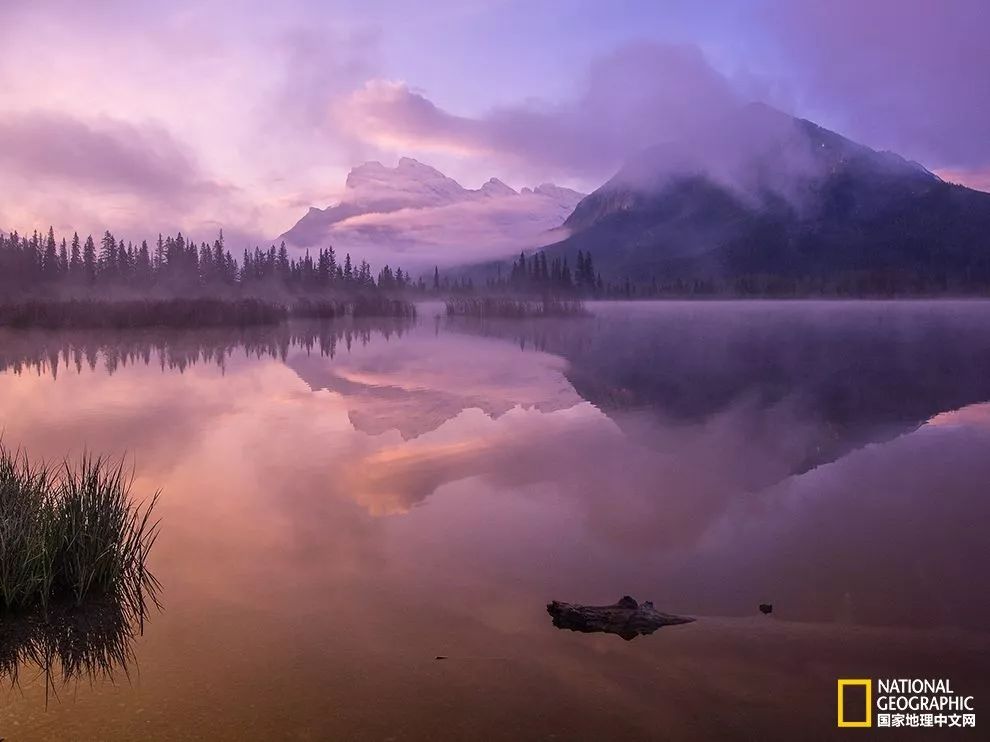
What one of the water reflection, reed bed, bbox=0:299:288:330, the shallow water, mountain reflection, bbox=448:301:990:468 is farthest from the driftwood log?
reed bed, bbox=0:299:288:330

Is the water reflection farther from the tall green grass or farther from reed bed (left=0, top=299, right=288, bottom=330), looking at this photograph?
reed bed (left=0, top=299, right=288, bottom=330)

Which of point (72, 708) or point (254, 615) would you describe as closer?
point (72, 708)

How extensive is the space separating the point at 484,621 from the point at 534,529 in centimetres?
396

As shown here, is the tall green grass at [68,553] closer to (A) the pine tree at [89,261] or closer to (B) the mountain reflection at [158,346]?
(B) the mountain reflection at [158,346]

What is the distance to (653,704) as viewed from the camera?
799 centimetres

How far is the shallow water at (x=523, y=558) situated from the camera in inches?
313

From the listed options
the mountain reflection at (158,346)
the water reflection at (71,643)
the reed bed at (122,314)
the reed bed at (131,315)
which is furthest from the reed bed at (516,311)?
the water reflection at (71,643)

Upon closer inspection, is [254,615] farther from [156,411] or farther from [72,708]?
[156,411]

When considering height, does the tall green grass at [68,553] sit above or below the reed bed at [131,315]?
below

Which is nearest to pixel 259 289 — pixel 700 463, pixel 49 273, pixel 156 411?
pixel 49 273

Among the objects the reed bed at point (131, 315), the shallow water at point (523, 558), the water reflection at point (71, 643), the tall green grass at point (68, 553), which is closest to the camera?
the shallow water at point (523, 558)

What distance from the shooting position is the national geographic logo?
7.82m

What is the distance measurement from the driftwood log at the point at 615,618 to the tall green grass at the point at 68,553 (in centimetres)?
552

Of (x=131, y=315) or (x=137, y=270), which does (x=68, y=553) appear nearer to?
(x=131, y=315)
